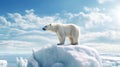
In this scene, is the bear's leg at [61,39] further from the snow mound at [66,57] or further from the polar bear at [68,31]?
the snow mound at [66,57]

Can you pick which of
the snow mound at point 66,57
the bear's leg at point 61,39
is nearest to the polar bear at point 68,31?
the bear's leg at point 61,39

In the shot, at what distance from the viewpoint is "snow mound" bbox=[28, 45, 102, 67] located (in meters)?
→ 12.4

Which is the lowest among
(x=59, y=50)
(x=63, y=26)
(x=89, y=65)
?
(x=89, y=65)

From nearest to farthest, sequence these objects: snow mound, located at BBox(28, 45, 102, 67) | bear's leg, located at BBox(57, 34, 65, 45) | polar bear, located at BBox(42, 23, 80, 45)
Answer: snow mound, located at BBox(28, 45, 102, 67)
bear's leg, located at BBox(57, 34, 65, 45)
polar bear, located at BBox(42, 23, 80, 45)

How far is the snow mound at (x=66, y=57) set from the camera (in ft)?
40.6

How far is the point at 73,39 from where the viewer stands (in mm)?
13836

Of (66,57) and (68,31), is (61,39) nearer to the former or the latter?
(68,31)

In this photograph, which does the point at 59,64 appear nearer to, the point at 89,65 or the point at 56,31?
the point at 89,65

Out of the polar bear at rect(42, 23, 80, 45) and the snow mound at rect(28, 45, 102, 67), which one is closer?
the snow mound at rect(28, 45, 102, 67)

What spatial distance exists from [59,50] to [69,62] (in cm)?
69

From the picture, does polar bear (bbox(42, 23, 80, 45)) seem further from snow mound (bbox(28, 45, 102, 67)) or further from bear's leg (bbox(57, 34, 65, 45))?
snow mound (bbox(28, 45, 102, 67))

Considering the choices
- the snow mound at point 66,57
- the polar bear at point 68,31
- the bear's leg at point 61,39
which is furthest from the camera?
the polar bear at point 68,31

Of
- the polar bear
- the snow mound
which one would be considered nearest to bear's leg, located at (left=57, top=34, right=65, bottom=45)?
the polar bear

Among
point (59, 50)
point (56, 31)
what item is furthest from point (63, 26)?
point (59, 50)
